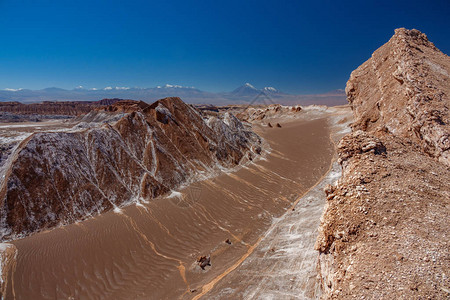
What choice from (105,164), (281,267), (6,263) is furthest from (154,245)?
(105,164)

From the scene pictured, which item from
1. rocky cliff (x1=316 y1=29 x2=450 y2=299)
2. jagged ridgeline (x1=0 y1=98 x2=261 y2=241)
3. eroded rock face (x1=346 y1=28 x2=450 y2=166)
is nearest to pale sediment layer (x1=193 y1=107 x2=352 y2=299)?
rocky cliff (x1=316 y1=29 x2=450 y2=299)

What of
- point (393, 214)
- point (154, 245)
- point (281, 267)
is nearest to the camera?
point (393, 214)

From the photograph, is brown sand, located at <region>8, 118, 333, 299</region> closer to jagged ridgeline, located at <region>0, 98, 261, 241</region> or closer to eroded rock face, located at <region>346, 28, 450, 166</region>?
jagged ridgeline, located at <region>0, 98, 261, 241</region>

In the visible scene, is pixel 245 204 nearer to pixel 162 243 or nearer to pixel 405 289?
pixel 162 243

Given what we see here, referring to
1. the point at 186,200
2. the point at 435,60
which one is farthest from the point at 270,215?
the point at 435,60

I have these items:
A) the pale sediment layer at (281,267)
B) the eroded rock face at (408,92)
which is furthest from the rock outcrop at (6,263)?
the eroded rock face at (408,92)

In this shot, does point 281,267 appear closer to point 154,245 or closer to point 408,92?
point 154,245
